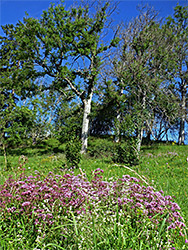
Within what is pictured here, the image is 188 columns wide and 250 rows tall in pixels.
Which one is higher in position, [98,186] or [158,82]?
[158,82]

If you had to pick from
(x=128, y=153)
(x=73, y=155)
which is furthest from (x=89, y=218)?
(x=128, y=153)

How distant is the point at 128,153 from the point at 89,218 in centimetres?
725

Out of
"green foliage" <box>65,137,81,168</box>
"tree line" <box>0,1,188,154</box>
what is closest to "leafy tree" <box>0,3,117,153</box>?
"tree line" <box>0,1,188,154</box>

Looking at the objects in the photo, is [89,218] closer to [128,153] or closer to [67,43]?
[128,153]

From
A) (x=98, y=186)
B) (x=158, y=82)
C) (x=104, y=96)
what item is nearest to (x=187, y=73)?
(x=158, y=82)

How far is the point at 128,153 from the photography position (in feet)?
32.3

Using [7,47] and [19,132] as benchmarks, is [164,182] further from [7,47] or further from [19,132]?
[7,47]

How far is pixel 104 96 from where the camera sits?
1967 cm

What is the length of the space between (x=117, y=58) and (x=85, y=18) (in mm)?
3927

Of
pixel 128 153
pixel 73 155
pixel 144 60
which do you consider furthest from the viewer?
pixel 144 60

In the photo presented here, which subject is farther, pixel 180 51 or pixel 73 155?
pixel 180 51

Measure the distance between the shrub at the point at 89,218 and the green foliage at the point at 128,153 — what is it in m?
6.25

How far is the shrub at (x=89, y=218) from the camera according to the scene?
256 cm

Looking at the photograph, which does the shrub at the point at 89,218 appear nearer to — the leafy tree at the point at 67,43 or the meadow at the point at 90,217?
the meadow at the point at 90,217
